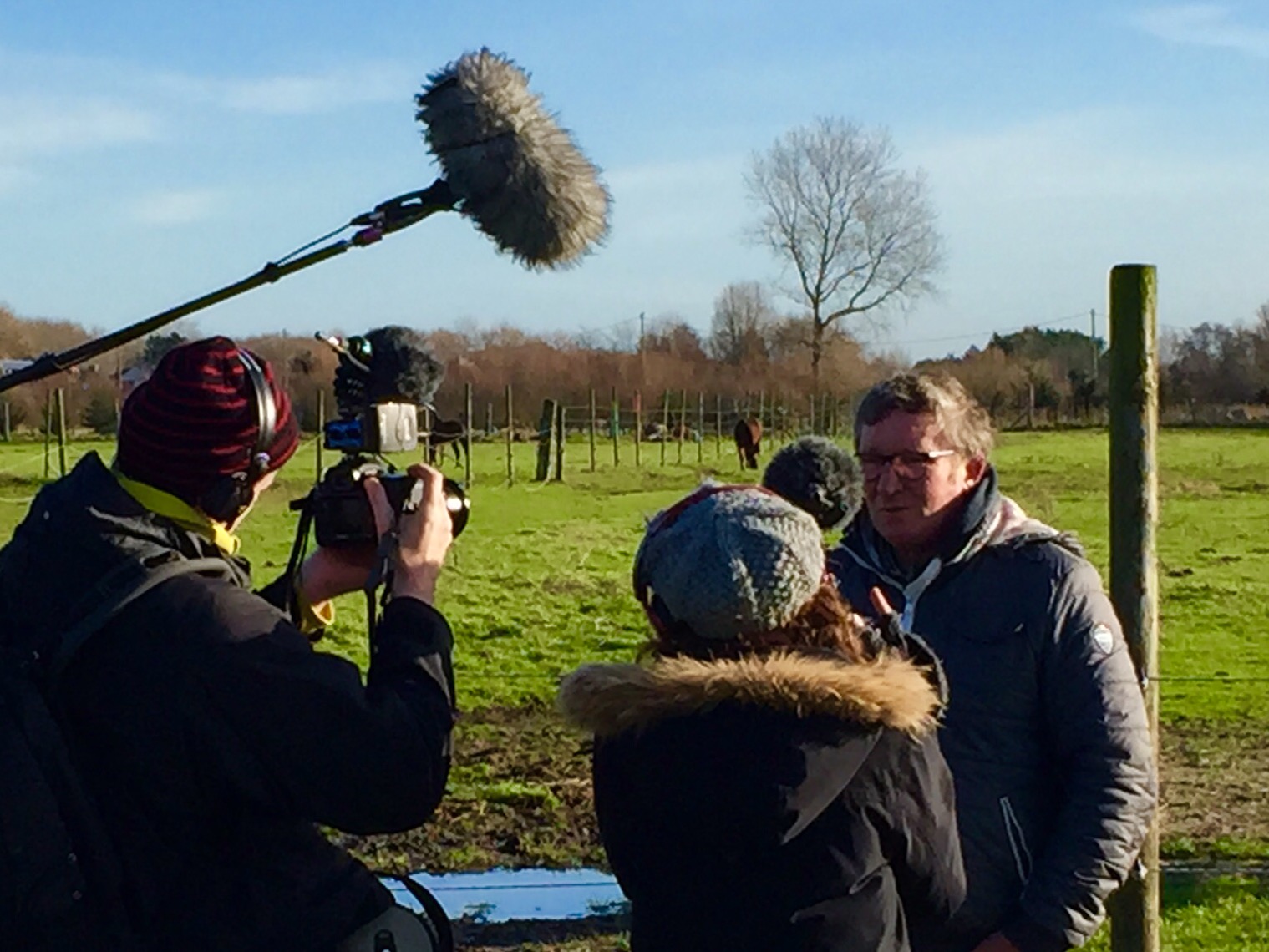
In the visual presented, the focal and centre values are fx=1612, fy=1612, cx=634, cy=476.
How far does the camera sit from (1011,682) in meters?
3.03

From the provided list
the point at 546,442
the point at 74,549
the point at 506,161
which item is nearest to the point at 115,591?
the point at 74,549

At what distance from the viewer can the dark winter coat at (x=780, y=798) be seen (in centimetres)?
220

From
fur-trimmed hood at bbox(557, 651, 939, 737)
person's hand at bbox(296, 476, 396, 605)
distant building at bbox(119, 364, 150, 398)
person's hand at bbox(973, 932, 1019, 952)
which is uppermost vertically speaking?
distant building at bbox(119, 364, 150, 398)

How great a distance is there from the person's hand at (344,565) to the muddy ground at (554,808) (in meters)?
2.80

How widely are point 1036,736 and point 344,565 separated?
52.8 inches

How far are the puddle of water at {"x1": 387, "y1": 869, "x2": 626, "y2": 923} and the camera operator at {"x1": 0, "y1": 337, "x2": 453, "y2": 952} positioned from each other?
3.28 m

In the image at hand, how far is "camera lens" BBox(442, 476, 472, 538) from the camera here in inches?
101

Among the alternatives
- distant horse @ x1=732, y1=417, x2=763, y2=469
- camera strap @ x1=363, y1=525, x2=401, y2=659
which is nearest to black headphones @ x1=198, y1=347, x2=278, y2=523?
camera strap @ x1=363, y1=525, x2=401, y2=659

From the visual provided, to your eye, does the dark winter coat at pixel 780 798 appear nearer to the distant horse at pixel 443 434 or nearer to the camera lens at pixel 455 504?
the camera lens at pixel 455 504

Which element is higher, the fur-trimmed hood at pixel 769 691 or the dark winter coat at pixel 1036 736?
the fur-trimmed hood at pixel 769 691

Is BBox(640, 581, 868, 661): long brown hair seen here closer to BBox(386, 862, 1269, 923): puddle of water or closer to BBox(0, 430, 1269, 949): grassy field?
BBox(0, 430, 1269, 949): grassy field

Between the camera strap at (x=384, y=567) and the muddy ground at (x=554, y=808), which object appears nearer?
the camera strap at (x=384, y=567)

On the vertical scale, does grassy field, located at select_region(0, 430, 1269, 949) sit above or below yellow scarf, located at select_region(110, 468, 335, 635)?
below

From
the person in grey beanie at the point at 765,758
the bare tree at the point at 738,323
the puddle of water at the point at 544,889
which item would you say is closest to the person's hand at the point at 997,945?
the person in grey beanie at the point at 765,758
